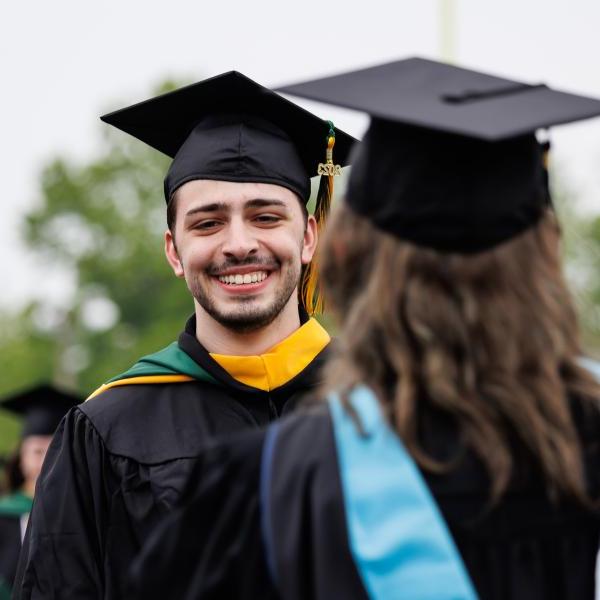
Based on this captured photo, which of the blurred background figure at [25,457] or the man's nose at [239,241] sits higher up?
the man's nose at [239,241]

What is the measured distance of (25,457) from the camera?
10.0 meters

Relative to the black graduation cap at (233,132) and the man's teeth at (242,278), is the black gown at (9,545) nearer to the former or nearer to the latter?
the black graduation cap at (233,132)

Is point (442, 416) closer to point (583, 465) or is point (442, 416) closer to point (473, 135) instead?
point (583, 465)

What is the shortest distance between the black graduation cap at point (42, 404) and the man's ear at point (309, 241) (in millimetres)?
5861

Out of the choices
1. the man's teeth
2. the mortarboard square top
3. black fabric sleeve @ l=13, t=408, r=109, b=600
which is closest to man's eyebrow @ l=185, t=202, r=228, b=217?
the man's teeth

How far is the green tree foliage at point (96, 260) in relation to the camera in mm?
39750

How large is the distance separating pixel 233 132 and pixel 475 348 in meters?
2.20

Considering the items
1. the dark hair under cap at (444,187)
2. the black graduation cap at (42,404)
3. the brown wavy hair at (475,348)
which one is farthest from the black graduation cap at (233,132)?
the black graduation cap at (42,404)

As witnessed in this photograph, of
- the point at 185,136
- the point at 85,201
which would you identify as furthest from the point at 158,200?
the point at 185,136

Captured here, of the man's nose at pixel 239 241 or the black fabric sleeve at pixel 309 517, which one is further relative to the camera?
the man's nose at pixel 239 241

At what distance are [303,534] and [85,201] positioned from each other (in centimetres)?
3879

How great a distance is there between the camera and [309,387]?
14.0 ft

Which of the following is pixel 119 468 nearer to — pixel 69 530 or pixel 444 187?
pixel 69 530

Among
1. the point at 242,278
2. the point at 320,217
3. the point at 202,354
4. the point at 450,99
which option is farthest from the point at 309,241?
the point at 450,99
